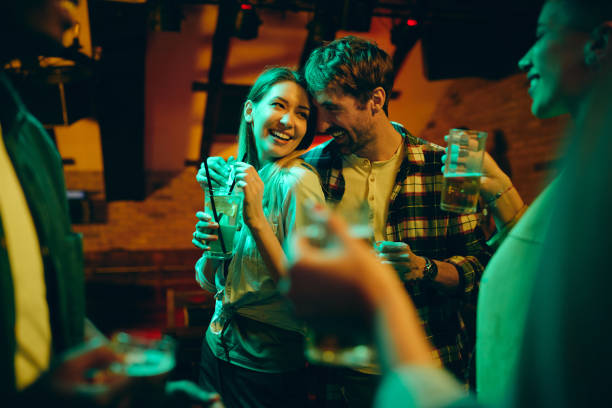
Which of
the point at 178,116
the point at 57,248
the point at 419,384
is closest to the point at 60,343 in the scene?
the point at 57,248

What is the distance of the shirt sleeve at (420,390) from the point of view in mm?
586

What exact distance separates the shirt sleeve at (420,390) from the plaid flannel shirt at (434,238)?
122cm

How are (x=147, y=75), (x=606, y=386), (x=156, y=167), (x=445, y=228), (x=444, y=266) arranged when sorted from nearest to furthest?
(x=606, y=386) < (x=444, y=266) < (x=445, y=228) < (x=147, y=75) < (x=156, y=167)

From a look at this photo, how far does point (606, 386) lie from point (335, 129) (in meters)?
1.57

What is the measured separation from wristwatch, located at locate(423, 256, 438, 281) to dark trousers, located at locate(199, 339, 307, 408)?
2.16ft

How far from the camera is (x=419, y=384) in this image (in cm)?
59

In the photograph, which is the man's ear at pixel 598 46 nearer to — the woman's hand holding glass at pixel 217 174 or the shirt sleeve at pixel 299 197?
the shirt sleeve at pixel 299 197

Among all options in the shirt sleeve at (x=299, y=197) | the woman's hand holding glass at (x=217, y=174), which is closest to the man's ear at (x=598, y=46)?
the shirt sleeve at (x=299, y=197)

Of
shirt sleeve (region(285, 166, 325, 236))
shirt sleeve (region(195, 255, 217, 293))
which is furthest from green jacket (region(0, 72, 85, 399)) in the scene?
shirt sleeve (region(195, 255, 217, 293))

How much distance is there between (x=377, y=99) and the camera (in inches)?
78.2

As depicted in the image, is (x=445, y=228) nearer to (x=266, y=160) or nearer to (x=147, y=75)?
(x=266, y=160)

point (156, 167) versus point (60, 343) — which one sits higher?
point (60, 343)

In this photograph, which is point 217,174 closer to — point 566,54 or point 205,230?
point 205,230

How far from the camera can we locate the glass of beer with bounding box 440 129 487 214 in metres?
1.40
